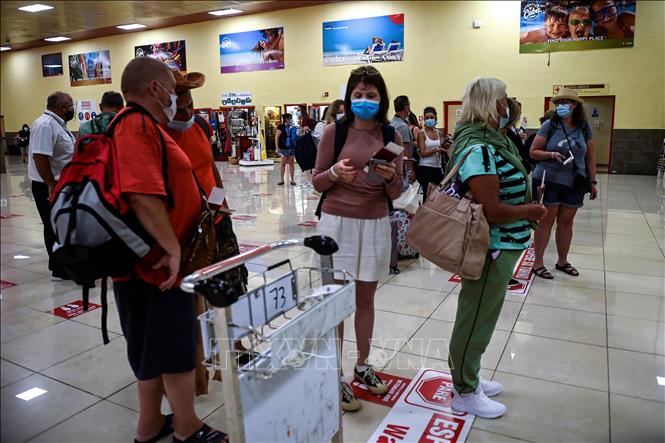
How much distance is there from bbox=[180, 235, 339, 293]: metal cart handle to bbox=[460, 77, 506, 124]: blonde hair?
90cm

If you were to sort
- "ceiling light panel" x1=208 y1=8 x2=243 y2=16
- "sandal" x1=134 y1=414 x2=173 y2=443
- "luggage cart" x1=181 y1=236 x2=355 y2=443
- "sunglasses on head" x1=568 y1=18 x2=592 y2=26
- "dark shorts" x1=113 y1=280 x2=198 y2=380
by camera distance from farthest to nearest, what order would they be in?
"ceiling light panel" x1=208 y1=8 x2=243 y2=16 < "sunglasses on head" x1=568 y1=18 x2=592 y2=26 < "sandal" x1=134 y1=414 x2=173 y2=443 < "dark shorts" x1=113 y1=280 x2=198 y2=380 < "luggage cart" x1=181 y1=236 x2=355 y2=443

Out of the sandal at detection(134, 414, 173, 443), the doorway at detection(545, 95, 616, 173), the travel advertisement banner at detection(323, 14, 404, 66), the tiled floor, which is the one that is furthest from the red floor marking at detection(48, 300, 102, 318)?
the doorway at detection(545, 95, 616, 173)

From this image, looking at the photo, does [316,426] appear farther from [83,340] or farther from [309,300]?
[83,340]

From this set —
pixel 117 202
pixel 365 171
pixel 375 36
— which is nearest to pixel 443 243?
pixel 365 171

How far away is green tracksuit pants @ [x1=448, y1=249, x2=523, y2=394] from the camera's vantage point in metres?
2.11

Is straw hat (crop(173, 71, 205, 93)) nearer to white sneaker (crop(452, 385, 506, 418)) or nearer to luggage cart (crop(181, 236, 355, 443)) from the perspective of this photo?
luggage cart (crop(181, 236, 355, 443))

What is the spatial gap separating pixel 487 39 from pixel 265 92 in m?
7.54

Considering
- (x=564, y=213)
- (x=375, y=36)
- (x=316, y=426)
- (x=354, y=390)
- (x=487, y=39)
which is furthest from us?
(x=375, y=36)

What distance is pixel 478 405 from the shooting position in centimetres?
225

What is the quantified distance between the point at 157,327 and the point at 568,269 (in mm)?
3760

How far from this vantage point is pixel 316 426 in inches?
60.6

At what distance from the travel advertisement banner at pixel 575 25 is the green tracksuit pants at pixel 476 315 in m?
12.9

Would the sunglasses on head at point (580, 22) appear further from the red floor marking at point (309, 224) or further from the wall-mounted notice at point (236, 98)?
the wall-mounted notice at point (236, 98)

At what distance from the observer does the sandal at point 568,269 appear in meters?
4.34
